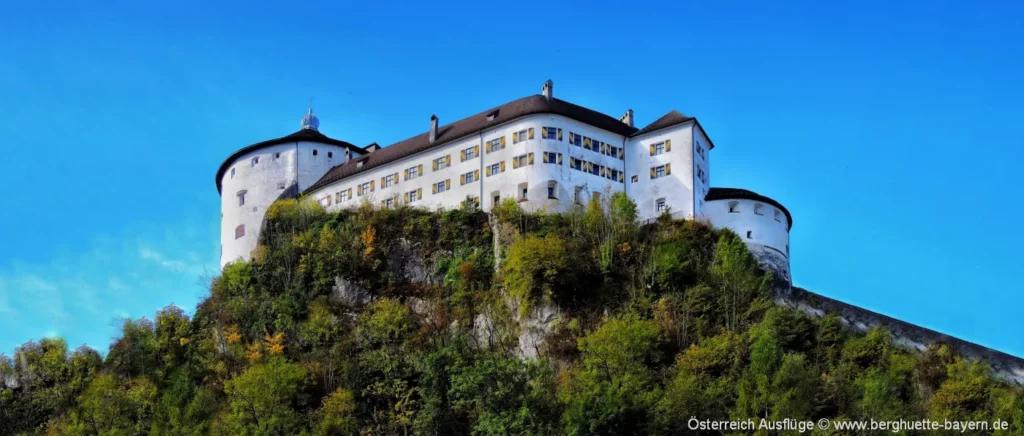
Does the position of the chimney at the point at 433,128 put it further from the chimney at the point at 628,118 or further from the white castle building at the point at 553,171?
the chimney at the point at 628,118

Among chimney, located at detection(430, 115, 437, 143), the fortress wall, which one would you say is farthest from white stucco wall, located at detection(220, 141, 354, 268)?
the fortress wall

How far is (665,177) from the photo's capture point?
2881 inches

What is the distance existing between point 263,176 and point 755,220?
32.7 m

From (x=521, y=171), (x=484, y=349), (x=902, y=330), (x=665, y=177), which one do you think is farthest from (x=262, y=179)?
(x=902, y=330)

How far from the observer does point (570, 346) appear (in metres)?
62.4

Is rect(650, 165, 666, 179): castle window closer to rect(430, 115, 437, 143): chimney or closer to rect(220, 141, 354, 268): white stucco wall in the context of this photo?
rect(430, 115, 437, 143): chimney

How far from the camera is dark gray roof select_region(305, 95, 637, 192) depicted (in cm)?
7519

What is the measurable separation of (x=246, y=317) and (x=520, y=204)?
1660 cm

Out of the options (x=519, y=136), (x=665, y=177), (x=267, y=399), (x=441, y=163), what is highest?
(x=519, y=136)

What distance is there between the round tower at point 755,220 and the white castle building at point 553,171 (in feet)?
0.19

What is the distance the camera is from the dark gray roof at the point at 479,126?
7519 cm

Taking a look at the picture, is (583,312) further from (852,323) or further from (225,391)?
(225,391)

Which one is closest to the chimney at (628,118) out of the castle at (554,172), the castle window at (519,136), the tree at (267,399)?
the castle at (554,172)

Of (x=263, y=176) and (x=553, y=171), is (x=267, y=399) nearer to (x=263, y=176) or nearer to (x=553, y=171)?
(x=553, y=171)
